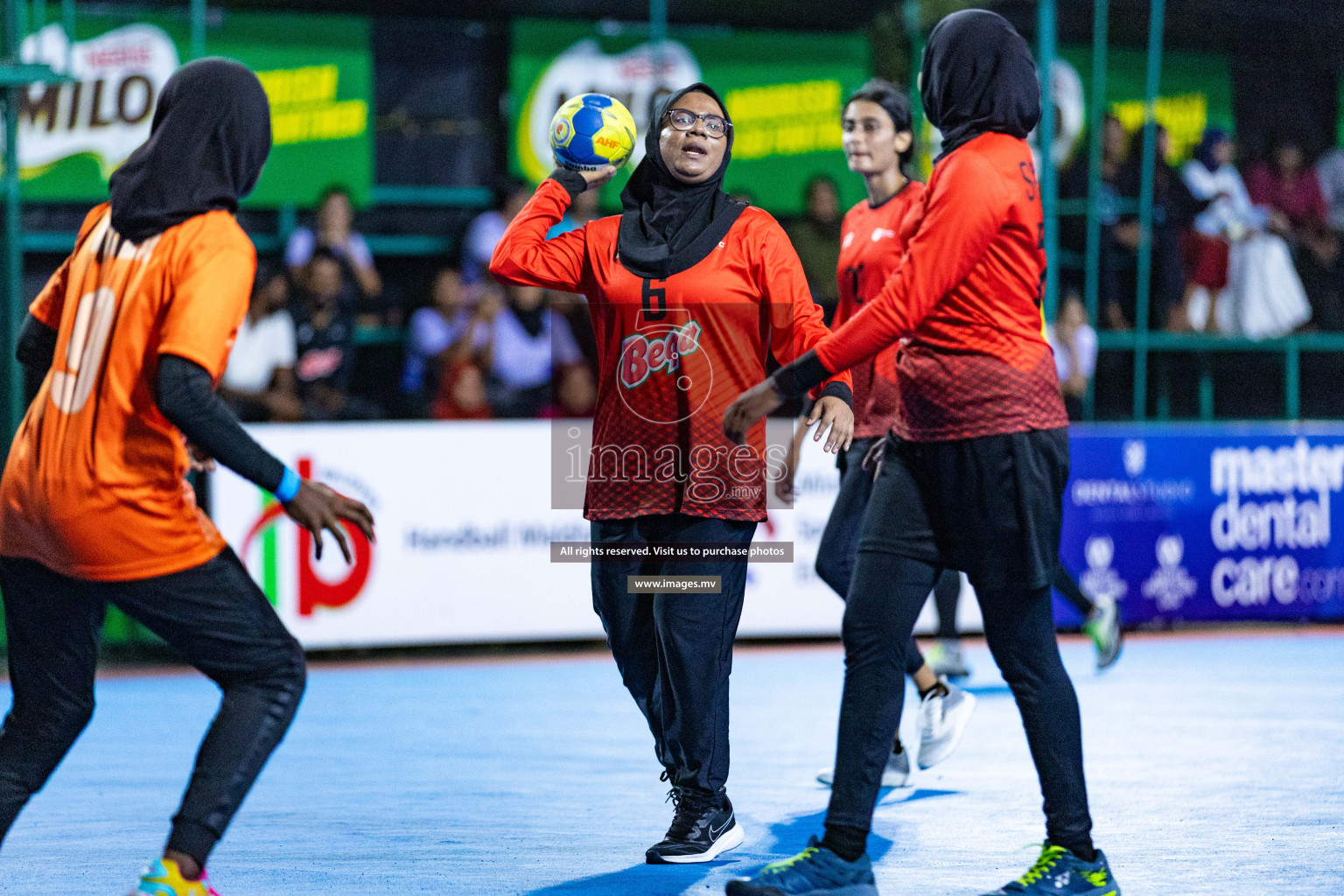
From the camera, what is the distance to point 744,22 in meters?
13.1

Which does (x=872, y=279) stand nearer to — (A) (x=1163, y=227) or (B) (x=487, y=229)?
(B) (x=487, y=229)

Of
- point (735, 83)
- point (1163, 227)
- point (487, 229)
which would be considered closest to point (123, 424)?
point (487, 229)

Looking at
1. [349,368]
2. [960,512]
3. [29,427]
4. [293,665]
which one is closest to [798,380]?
[960,512]

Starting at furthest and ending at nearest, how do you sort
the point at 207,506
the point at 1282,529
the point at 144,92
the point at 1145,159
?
the point at 1145,159 → the point at 144,92 → the point at 1282,529 → the point at 207,506

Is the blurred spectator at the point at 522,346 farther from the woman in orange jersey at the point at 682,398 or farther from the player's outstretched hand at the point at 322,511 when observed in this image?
the player's outstretched hand at the point at 322,511

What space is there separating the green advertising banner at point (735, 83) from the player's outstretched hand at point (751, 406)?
28.7 feet

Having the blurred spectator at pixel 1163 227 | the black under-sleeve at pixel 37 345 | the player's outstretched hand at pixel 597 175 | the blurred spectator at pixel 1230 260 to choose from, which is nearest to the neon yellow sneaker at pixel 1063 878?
the player's outstretched hand at pixel 597 175

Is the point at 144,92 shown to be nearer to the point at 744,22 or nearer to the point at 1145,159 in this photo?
the point at 744,22

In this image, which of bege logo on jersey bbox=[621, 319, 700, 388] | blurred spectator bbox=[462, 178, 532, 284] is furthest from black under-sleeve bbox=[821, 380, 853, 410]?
blurred spectator bbox=[462, 178, 532, 284]

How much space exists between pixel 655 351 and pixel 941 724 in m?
2.04

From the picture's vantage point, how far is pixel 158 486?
3.47 meters

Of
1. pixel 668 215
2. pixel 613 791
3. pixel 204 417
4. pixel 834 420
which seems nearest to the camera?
pixel 204 417

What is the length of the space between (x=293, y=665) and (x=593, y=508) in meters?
1.35

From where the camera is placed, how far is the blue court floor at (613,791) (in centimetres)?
439
